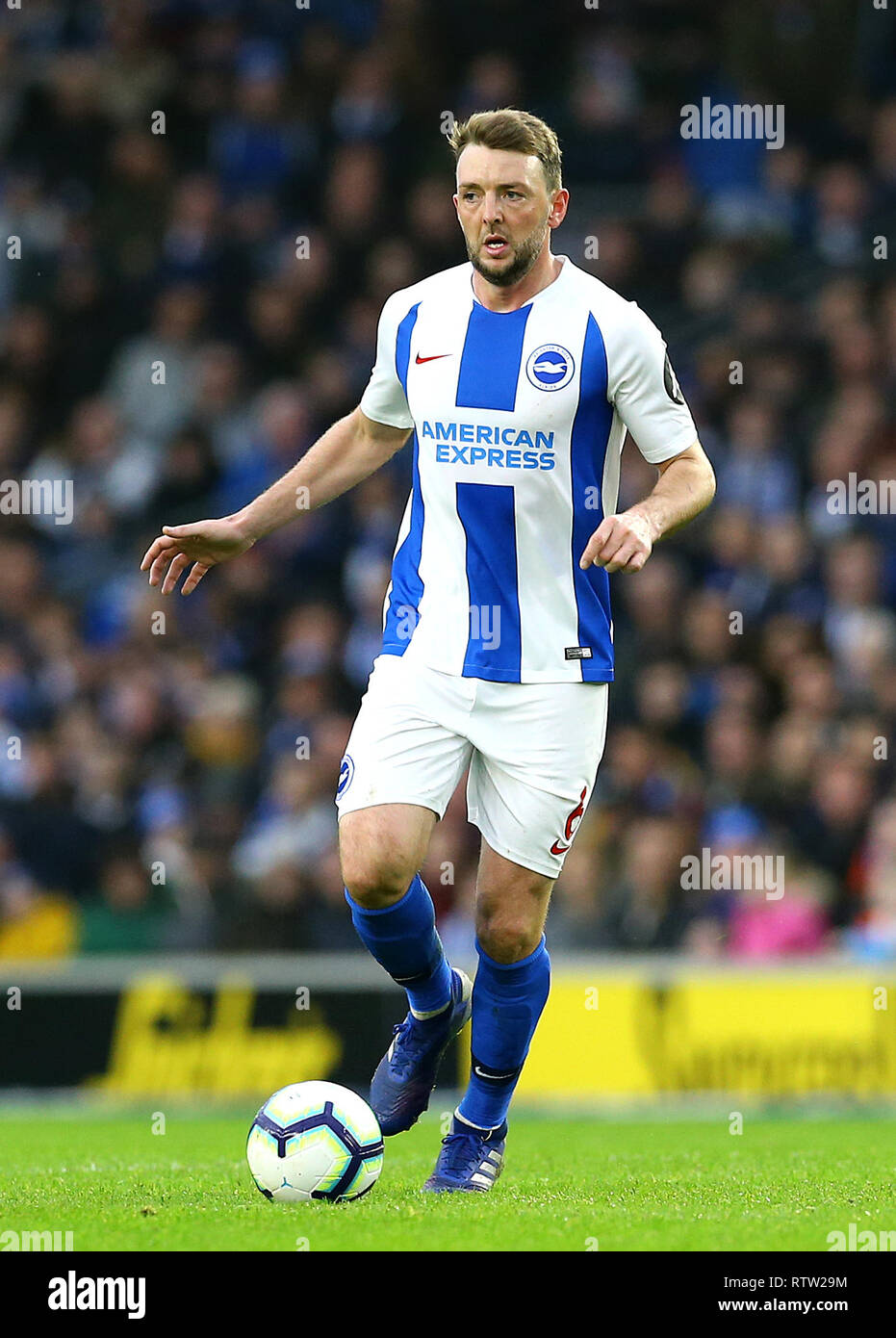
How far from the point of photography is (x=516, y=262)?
585 cm

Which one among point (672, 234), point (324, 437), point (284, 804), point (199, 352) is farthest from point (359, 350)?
point (324, 437)

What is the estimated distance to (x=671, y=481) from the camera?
19.3 ft

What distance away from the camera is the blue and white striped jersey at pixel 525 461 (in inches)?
232

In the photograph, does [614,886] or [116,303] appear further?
[116,303]

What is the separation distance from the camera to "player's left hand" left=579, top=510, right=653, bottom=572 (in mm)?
5309

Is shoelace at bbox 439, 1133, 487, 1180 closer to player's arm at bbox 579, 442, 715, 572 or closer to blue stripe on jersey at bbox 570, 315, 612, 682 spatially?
blue stripe on jersey at bbox 570, 315, 612, 682

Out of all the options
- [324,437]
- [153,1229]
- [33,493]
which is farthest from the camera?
[33,493]

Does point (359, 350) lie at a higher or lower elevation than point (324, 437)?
higher

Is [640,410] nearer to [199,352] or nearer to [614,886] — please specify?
[614,886]

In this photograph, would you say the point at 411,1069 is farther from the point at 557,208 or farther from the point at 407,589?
the point at 557,208

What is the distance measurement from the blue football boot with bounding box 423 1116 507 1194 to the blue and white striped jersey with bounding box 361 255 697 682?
53.2 inches

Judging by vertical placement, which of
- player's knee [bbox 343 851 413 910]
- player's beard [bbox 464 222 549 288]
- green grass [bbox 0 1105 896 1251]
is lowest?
green grass [bbox 0 1105 896 1251]

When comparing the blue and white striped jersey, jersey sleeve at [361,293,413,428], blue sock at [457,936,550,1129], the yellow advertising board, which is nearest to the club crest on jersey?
the blue and white striped jersey
